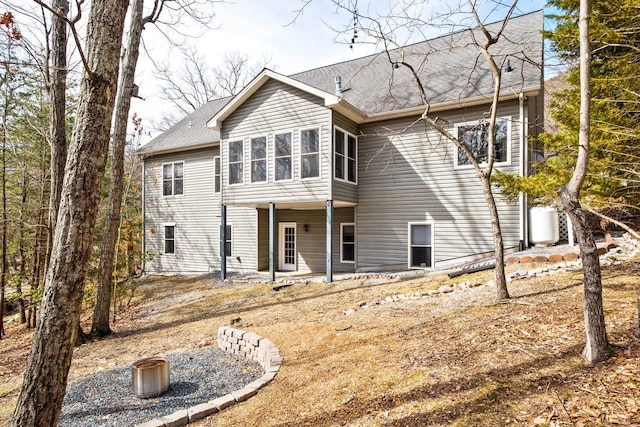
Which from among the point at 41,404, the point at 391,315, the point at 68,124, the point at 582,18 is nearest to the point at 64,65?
the point at 68,124

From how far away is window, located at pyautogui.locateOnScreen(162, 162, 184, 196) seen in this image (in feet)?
49.2

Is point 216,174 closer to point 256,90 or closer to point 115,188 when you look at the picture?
point 256,90

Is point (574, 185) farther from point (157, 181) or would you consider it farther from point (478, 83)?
point (157, 181)

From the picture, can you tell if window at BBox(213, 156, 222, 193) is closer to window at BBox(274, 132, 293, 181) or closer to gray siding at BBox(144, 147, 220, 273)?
gray siding at BBox(144, 147, 220, 273)

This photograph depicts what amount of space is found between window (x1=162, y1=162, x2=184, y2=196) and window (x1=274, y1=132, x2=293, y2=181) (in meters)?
6.40

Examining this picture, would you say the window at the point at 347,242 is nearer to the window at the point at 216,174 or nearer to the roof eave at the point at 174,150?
the window at the point at 216,174

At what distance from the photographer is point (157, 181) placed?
51.0 feet

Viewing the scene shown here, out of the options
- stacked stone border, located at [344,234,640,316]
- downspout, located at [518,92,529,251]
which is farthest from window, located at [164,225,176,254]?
downspout, located at [518,92,529,251]

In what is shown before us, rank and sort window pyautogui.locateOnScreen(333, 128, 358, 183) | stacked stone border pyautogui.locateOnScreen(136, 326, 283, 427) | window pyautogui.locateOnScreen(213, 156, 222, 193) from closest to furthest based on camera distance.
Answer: stacked stone border pyautogui.locateOnScreen(136, 326, 283, 427) → window pyautogui.locateOnScreen(333, 128, 358, 183) → window pyautogui.locateOnScreen(213, 156, 222, 193)

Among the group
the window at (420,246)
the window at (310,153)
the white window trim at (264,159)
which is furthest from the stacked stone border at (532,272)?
the white window trim at (264,159)

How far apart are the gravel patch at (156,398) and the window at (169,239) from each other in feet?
36.3

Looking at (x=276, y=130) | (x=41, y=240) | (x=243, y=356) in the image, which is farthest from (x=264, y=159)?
(x=243, y=356)

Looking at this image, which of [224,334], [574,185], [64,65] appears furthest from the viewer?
[64,65]

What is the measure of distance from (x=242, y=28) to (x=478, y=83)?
6954 millimetres
